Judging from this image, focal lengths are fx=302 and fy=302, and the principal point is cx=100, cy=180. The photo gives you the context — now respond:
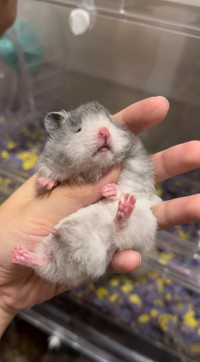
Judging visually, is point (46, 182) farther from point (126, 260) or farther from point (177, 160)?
point (177, 160)

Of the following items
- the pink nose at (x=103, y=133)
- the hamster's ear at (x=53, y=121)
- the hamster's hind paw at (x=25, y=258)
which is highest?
the pink nose at (x=103, y=133)

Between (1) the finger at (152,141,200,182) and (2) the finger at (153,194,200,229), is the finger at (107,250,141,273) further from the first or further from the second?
(1) the finger at (152,141,200,182)

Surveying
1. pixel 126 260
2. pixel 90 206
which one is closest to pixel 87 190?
pixel 90 206

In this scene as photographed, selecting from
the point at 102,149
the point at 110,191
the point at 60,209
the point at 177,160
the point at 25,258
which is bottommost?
the point at 25,258

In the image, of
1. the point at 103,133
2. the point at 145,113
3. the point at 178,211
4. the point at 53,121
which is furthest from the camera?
the point at 145,113

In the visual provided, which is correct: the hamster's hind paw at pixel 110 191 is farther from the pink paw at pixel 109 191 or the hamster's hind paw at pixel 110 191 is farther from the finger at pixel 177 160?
the finger at pixel 177 160

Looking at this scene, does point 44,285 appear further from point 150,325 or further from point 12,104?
point 12,104

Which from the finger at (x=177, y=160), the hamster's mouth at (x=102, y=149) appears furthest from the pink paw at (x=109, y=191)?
the finger at (x=177, y=160)
